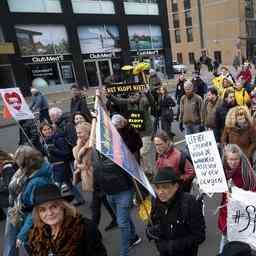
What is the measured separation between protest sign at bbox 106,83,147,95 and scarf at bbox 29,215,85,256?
17.1ft

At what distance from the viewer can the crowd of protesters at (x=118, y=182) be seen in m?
2.37

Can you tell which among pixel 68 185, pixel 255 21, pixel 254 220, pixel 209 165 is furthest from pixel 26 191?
pixel 255 21

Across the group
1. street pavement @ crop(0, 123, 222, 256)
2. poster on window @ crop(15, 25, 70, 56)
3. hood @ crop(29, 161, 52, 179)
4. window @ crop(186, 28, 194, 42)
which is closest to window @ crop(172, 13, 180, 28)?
window @ crop(186, 28, 194, 42)

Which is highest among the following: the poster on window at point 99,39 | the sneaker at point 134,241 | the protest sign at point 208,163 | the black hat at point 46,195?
the poster on window at point 99,39

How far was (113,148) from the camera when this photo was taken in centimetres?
311

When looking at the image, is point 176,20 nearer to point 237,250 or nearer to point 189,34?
point 189,34

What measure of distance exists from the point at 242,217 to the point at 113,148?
3.96 feet

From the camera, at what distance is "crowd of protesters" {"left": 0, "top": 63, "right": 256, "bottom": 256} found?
2.37m

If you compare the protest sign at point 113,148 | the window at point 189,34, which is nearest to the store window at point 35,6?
the protest sign at point 113,148

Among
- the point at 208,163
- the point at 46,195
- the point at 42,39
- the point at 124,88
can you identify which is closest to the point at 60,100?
the point at 42,39

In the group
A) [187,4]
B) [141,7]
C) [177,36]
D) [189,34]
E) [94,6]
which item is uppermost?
[187,4]

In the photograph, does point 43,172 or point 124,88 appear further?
point 124,88

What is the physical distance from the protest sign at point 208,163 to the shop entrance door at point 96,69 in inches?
881

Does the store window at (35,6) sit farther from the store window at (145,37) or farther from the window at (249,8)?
the window at (249,8)
